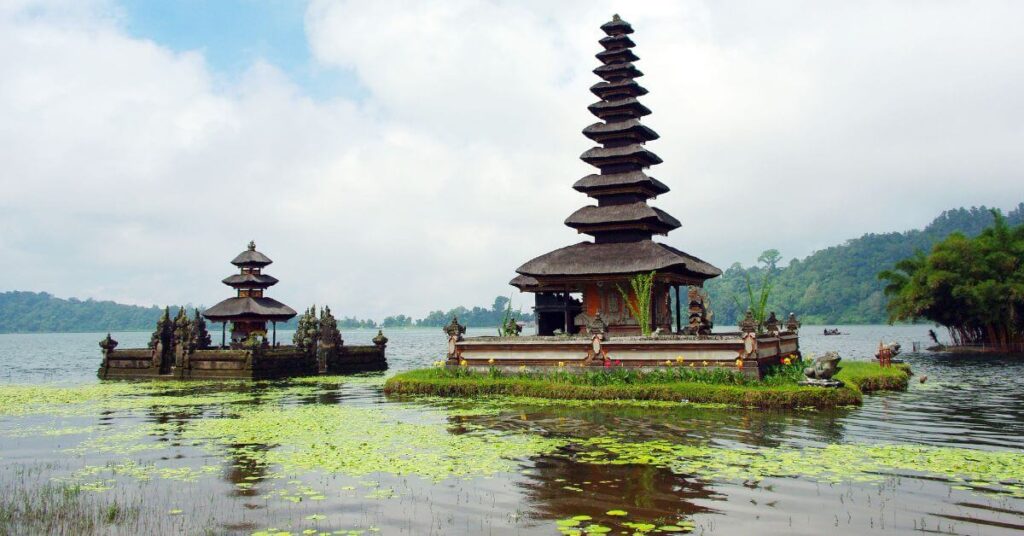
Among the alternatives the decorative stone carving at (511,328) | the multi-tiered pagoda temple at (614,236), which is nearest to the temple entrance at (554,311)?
the multi-tiered pagoda temple at (614,236)

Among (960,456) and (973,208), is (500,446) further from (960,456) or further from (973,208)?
(973,208)

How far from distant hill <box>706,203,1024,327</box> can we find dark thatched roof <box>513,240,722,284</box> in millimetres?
129013

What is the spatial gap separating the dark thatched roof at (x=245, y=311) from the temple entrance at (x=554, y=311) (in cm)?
1824

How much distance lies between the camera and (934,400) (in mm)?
26500

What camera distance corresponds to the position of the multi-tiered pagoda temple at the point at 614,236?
3428cm

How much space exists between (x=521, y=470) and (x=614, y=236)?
77.3ft

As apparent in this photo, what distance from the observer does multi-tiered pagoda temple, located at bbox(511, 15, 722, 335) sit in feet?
112

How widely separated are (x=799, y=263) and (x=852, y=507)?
200 meters

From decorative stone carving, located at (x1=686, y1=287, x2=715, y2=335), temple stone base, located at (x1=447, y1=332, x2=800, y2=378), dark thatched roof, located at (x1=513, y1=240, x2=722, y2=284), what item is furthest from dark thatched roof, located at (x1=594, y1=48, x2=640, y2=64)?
temple stone base, located at (x1=447, y1=332, x2=800, y2=378)

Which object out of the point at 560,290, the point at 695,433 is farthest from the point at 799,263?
the point at 695,433

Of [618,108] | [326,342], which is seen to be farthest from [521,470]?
[326,342]

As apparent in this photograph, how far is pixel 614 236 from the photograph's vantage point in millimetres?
36906

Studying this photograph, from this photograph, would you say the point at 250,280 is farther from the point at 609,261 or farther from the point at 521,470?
the point at 521,470

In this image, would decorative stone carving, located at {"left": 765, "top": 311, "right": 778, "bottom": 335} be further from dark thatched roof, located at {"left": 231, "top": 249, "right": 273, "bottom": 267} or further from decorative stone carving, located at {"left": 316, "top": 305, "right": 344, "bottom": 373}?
dark thatched roof, located at {"left": 231, "top": 249, "right": 273, "bottom": 267}
